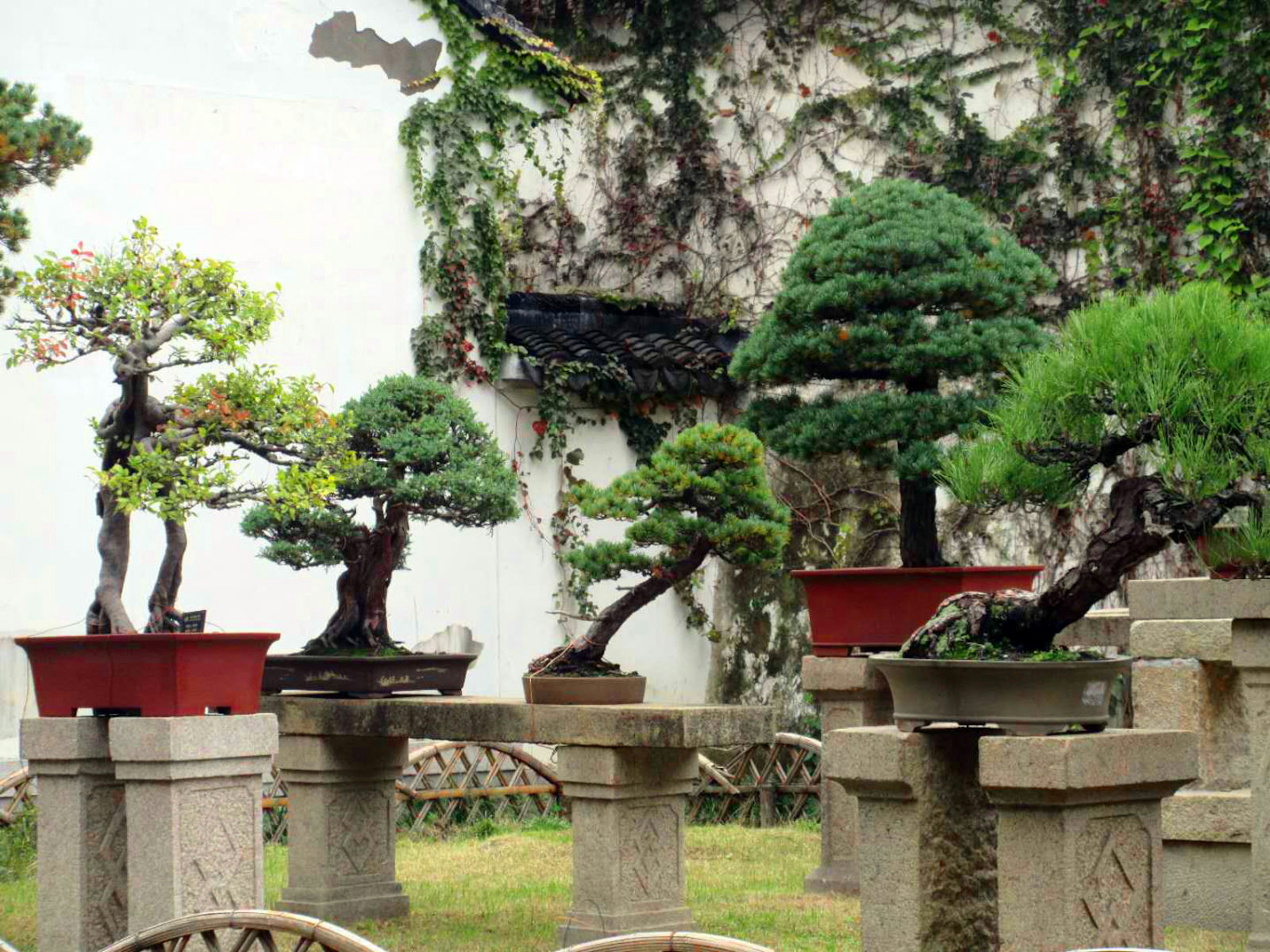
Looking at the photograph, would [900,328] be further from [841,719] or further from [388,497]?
[388,497]

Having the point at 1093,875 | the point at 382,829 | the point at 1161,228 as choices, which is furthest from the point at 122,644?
the point at 1161,228

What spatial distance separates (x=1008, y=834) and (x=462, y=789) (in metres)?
5.04

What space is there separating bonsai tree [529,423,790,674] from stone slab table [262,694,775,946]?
0.32 metres

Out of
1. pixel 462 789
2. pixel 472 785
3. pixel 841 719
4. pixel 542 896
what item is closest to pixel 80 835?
pixel 542 896

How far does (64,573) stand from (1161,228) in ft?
18.5

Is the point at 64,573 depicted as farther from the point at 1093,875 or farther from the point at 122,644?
the point at 1093,875

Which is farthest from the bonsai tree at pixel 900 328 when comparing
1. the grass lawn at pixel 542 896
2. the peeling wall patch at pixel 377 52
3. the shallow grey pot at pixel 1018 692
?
the peeling wall patch at pixel 377 52

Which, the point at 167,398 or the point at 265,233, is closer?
the point at 167,398

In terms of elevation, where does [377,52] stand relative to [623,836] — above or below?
above

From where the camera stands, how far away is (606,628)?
5.08 m

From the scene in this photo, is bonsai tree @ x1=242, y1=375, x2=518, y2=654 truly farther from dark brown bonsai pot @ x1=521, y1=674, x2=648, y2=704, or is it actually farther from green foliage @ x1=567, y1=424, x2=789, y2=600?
dark brown bonsai pot @ x1=521, y1=674, x2=648, y2=704

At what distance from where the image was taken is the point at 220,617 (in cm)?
731

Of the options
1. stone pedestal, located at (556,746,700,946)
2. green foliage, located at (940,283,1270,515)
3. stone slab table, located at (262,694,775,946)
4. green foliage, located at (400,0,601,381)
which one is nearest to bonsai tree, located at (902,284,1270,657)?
green foliage, located at (940,283,1270,515)

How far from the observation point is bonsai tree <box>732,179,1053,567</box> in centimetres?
542
